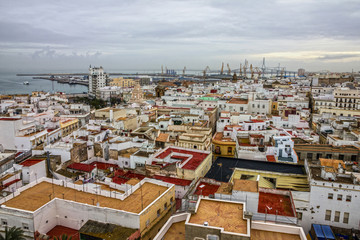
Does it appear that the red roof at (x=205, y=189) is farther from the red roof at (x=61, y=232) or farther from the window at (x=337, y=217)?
the red roof at (x=61, y=232)

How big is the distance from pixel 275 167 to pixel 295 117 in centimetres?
1513

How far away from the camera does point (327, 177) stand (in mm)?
16469

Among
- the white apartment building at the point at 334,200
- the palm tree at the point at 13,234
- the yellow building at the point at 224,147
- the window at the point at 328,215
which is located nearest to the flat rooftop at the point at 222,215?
the white apartment building at the point at 334,200

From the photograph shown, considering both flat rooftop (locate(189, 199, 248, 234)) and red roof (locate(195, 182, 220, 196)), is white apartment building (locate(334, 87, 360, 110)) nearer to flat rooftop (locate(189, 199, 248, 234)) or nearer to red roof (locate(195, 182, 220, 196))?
red roof (locate(195, 182, 220, 196))

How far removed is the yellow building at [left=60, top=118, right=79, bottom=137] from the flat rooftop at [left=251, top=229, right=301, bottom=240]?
26984 millimetres

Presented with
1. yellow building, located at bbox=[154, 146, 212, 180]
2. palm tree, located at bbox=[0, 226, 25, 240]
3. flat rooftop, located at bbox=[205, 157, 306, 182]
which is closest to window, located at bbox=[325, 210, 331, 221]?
flat rooftop, located at bbox=[205, 157, 306, 182]

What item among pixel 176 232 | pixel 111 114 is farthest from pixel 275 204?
pixel 111 114

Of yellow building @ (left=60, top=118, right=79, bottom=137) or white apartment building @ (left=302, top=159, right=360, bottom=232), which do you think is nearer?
white apartment building @ (left=302, top=159, right=360, bottom=232)

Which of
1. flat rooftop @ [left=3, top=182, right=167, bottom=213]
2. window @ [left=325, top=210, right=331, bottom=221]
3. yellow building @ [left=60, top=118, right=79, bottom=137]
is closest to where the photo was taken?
flat rooftop @ [left=3, top=182, right=167, bottom=213]

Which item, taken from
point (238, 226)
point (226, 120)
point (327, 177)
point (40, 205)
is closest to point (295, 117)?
point (226, 120)

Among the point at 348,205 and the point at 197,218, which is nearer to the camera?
the point at 197,218

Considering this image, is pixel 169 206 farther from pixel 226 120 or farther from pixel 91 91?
pixel 91 91

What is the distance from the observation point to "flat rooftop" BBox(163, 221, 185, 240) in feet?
39.3

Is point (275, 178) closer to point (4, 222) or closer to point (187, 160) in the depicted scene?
point (187, 160)
